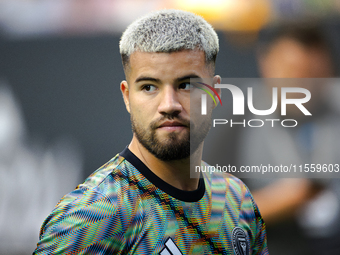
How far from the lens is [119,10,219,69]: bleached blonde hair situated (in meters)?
1.38

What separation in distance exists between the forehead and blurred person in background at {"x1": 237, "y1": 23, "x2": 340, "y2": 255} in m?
1.25

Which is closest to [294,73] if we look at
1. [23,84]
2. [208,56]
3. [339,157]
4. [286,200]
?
[339,157]

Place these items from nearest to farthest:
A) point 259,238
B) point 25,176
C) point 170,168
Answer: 1. point 170,168
2. point 259,238
3. point 25,176

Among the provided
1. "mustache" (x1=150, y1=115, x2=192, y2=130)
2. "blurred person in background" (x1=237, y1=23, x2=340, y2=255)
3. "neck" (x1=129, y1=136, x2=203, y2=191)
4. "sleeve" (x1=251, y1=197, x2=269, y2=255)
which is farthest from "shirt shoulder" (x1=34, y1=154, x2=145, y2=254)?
"blurred person in background" (x1=237, y1=23, x2=340, y2=255)

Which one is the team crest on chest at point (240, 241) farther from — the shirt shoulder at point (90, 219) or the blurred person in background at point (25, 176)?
the blurred person in background at point (25, 176)

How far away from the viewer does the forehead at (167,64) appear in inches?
53.6

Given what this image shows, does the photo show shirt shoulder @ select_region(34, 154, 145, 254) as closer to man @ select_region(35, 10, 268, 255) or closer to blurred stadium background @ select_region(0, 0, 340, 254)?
man @ select_region(35, 10, 268, 255)

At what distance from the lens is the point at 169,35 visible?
139 centimetres

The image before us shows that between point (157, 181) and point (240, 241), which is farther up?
point (157, 181)

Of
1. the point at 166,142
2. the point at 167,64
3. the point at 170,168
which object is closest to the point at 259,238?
the point at 170,168

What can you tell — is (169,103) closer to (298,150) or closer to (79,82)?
(79,82)

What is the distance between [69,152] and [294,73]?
195cm

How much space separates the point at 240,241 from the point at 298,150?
1.33 meters

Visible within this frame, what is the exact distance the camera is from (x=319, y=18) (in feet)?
8.89
